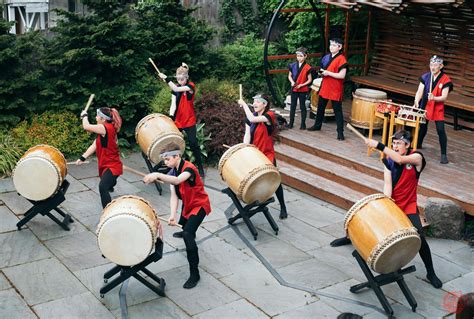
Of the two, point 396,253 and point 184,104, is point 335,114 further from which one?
point 396,253

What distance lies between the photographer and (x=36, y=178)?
28.2 ft

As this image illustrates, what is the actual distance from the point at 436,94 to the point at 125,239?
602 cm

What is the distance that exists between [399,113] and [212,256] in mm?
4357

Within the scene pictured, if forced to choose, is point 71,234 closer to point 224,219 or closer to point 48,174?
point 48,174

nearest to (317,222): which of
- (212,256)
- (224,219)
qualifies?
(224,219)

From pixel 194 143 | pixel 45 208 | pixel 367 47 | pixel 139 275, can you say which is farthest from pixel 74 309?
pixel 367 47

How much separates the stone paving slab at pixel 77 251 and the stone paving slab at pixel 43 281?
0.52ft

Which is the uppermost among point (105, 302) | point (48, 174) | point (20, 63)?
point (20, 63)

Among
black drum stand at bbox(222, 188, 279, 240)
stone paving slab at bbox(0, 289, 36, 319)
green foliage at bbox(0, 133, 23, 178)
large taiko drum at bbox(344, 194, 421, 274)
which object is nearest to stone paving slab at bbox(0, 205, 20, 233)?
green foliage at bbox(0, 133, 23, 178)

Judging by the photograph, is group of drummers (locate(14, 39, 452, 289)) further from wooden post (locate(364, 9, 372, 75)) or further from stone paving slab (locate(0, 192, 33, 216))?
wooden post (locate(364, 9, 372, 75))

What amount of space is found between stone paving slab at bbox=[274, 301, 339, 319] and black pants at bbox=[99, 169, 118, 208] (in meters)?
3.32

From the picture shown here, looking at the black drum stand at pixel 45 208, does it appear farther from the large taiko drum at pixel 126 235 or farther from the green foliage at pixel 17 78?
the green foliage at pixel 17 78

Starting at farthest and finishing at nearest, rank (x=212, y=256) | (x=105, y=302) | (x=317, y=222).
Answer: (x=317, y=222) → (x=212, y=256) → (x=105, y=302)

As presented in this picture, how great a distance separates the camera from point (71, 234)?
8.95m
